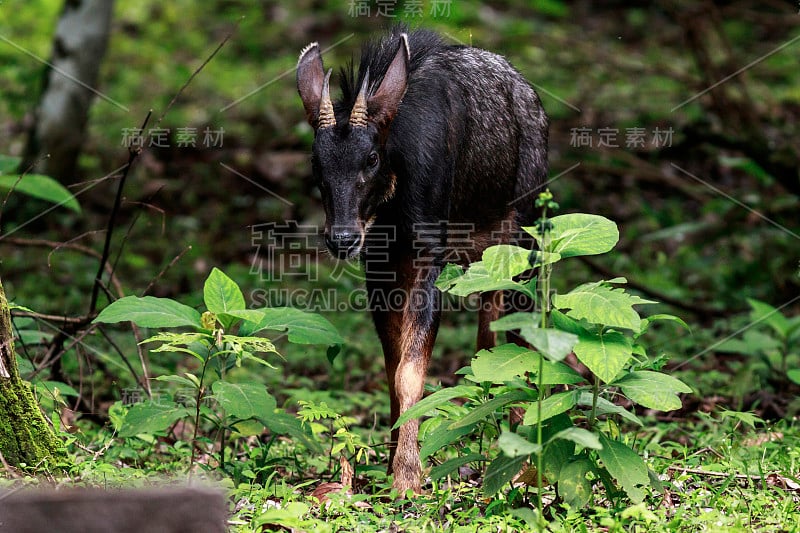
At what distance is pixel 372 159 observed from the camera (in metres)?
5.36

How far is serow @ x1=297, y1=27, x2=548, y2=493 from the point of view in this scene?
17.4 feet

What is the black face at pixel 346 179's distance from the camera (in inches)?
204

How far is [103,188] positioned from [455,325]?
571 cm

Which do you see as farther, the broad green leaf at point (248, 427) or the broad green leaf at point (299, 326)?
the broad green leaf at point (299, 326)

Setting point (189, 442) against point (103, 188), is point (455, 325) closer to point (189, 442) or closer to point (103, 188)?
point (189, 442)

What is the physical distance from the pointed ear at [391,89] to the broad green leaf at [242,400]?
5.94ft

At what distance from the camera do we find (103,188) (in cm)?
1253

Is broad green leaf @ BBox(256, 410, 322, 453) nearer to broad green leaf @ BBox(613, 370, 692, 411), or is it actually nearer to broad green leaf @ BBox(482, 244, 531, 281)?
broad green leaf @ BBox(482, 244, 531, 281)

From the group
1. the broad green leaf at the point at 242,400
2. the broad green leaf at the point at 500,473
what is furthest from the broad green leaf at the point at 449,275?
the broad green leaf at the point at 242,400

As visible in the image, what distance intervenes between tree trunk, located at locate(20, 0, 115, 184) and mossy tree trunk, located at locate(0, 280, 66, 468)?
23.5ft

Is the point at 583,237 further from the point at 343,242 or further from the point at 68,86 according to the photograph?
the point at 68,86

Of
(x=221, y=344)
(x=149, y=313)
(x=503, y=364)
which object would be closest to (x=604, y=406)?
(x=503, y=364)

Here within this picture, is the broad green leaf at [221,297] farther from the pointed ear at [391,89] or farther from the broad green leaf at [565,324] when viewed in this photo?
the broad green leaf at [565,324]

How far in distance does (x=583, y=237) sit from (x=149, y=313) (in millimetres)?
2046
